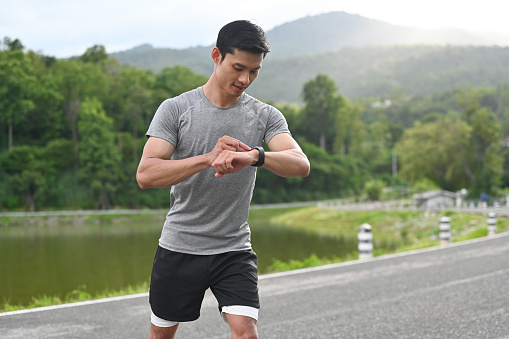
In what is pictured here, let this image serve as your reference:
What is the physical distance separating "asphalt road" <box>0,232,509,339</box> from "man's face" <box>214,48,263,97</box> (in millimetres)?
3102

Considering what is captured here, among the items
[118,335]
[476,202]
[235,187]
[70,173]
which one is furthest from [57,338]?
[70,173]

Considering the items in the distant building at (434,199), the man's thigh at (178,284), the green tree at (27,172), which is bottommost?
the distant building at (434,199)

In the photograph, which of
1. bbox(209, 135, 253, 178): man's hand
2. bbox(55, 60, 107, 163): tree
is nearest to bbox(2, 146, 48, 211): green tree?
bbox(55, 60, 107, 163): tree

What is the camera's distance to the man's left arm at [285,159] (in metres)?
2.89

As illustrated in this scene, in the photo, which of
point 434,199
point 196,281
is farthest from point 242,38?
point 434,199

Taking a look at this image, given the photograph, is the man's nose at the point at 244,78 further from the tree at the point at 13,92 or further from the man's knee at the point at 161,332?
the tree at the point at 13,92

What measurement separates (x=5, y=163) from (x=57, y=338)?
64.5 meters

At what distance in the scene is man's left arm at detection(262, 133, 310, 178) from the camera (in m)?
2.89

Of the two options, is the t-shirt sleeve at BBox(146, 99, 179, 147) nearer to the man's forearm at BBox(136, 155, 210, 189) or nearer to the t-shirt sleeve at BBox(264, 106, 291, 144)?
the man's forearm at BBox(136, 155, 210, 189)

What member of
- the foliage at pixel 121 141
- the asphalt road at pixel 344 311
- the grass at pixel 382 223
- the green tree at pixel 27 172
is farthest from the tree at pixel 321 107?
the asphalt road at pixel 344 311

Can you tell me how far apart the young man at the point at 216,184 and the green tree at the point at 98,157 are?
203 feet

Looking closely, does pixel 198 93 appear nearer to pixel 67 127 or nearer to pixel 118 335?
pixel 118 335

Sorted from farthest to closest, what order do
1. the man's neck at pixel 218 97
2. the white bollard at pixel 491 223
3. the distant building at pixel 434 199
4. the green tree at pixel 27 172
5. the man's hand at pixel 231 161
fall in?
the green tree at pixel 27 172 → the distant building at pixel 434 199 → the white bollard at pixel 491 223 → the man's neck at pixel 218 97 → the man's hand at pixel 231 161

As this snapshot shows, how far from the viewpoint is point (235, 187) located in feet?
10.1
